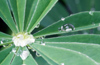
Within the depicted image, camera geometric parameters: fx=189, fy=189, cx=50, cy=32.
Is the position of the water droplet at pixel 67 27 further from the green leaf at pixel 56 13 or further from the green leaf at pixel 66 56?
the green leaf at pixel 56 13

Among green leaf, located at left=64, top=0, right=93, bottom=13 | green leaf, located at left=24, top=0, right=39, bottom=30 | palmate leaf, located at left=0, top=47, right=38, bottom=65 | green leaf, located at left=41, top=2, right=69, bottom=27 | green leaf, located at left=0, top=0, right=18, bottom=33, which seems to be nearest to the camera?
palmate leaf, located at left=0, top=47, right=38, bottom=65

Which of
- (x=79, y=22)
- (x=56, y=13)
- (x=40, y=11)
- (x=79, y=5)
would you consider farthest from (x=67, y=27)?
(x=79, y=5)

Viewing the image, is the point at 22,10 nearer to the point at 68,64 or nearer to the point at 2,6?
the point at 2,6

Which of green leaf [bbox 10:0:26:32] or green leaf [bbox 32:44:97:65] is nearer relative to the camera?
green leaf [bbox 32:44:97:65]

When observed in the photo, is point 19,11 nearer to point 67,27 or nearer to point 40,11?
point 40,11

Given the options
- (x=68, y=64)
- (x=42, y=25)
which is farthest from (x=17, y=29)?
(x=42, y=25)

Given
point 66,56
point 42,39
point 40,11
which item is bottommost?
point 66,56

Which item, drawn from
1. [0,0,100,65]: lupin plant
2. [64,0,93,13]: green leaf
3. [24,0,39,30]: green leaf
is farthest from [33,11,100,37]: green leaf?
[64,0,93,13]: green leaf

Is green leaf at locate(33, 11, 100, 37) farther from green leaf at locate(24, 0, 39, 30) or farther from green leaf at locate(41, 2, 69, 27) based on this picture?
green leaf at locate(41, 2, 69, 27)
